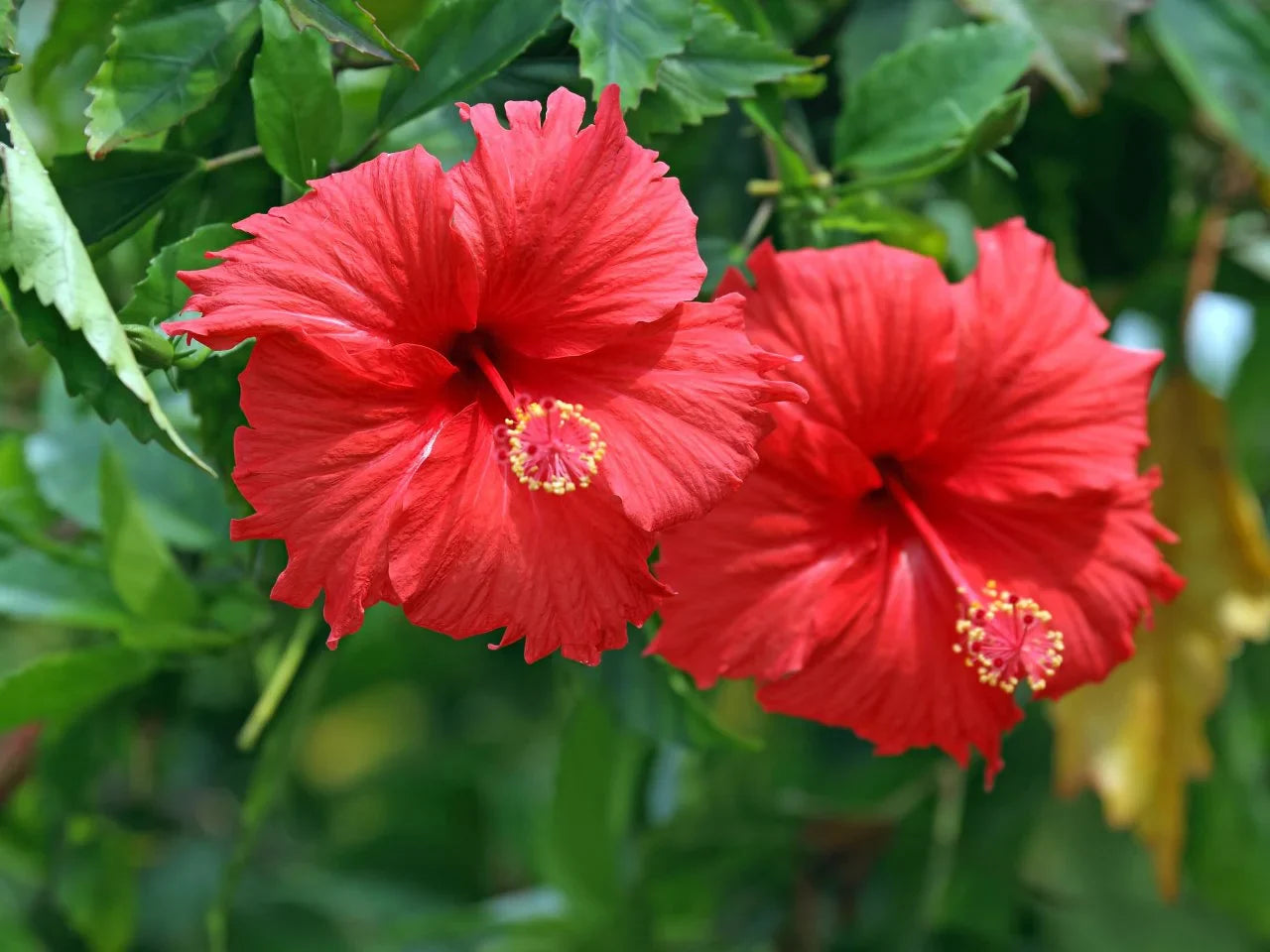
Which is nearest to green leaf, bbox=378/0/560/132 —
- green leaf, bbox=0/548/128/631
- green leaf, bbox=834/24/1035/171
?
green leaf, bbox=834/24/1035/171

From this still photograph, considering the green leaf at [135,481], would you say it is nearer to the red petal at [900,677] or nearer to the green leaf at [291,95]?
the green leaf at [291,95]

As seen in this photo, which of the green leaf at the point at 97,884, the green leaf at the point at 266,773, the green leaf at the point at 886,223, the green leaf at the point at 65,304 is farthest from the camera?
the green leaf at the point at 97,884

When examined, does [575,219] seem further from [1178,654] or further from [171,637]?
[1178,654]

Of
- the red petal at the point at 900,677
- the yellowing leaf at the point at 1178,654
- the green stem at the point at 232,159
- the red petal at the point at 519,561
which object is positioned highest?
the green stem at the point at 232,159

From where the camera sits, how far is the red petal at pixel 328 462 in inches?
20.4

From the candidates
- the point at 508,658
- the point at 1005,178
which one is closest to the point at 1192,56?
the point at 1005,178

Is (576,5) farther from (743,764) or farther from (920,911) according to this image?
(743,764)

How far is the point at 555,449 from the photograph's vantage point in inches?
20.9

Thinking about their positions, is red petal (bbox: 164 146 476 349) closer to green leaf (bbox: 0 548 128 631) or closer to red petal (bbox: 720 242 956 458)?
red petal (bbox: 720 242 956 458)

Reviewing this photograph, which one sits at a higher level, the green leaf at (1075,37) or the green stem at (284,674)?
Result: the green leaf at (1075,37)

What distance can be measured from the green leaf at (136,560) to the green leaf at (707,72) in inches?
16.4

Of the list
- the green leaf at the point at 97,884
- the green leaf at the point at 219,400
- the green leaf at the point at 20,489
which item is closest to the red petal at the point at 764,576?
the green leaf at the point at 219,400

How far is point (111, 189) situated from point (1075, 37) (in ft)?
1.90

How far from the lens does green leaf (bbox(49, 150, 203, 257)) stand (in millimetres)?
612
